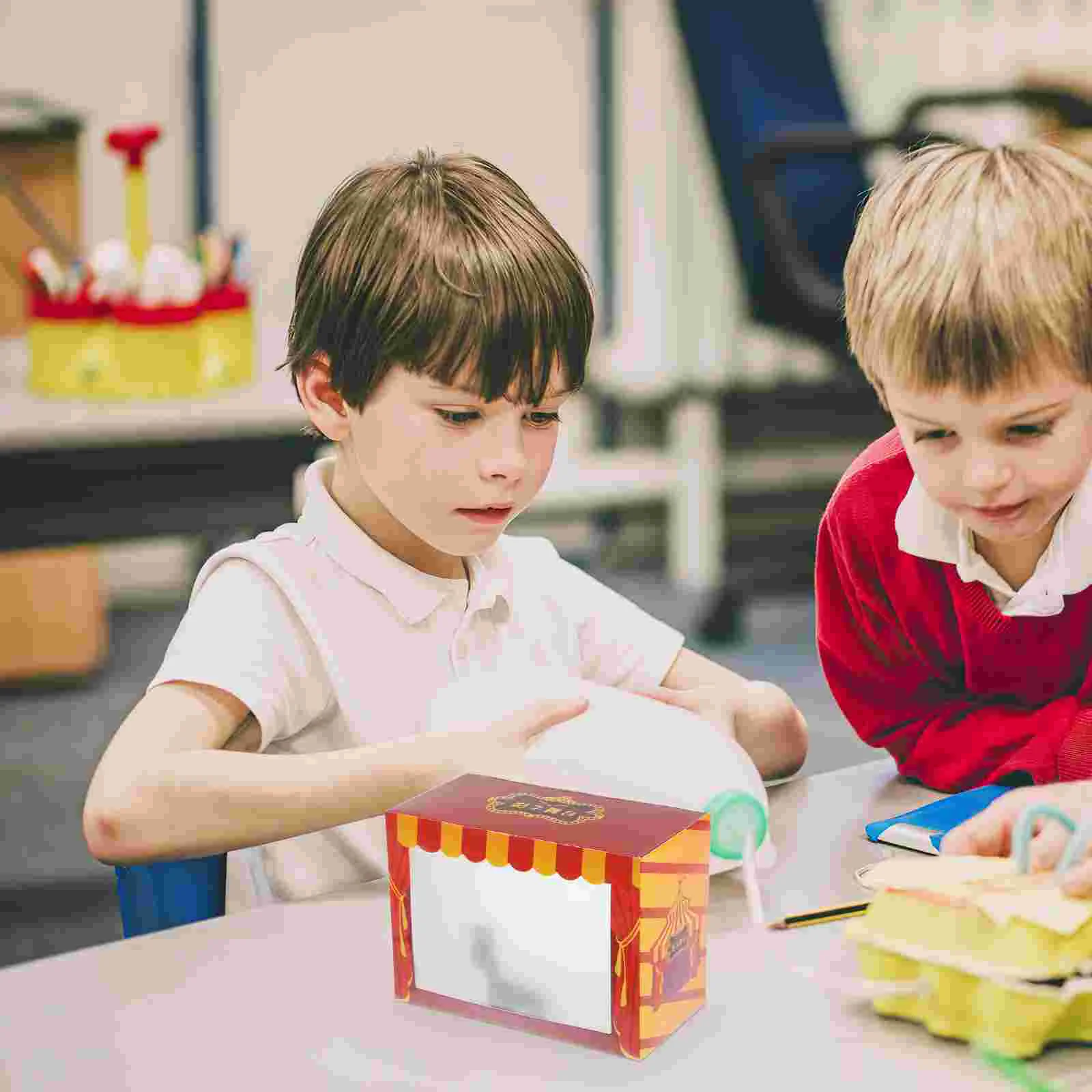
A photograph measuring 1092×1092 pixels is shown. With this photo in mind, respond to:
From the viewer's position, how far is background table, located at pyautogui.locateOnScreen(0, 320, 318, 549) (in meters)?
1.62

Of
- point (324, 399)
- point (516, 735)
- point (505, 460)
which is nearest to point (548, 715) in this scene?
point (516, 735)

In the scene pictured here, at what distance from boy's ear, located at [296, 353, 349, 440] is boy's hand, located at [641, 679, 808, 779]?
0.75 ft

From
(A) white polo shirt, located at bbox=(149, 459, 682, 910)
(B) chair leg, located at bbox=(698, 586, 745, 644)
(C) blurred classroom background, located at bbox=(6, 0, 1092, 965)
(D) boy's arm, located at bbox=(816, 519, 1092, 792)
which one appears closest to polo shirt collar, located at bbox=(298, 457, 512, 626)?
(A) white polo shirt, located at bbox=(149, 459, 682, 910)

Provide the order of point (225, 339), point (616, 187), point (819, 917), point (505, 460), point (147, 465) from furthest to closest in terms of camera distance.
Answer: point (616, 187), point (225, 339), point (147, 465), point (505, 460), point (819, 917)

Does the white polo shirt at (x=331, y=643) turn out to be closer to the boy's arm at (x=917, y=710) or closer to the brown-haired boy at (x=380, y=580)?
the brown-haired boy at (x=380, y=580)

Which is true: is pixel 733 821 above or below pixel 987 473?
below

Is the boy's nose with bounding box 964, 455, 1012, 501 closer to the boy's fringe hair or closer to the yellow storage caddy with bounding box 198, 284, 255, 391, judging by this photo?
the boy's fringe hair

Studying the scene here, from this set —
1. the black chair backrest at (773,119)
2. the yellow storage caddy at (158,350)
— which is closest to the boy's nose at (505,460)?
the yellow storage caddy at (158,350)

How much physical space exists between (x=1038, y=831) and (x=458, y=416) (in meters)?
0.34

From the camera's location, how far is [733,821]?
69 cm

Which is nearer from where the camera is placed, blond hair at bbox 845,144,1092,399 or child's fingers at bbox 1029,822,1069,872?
child's fingers at bbox 1029,822,1069,872

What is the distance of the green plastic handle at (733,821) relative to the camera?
2.24 feet

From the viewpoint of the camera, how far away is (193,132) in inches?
130

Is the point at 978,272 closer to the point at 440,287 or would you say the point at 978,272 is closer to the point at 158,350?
the point at 440,287
